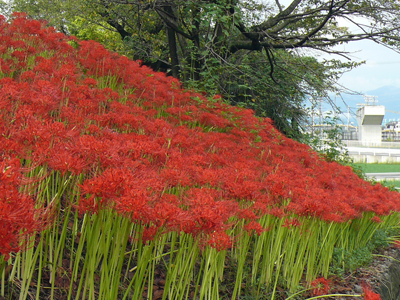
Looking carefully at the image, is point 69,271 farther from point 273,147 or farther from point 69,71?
point 273,147

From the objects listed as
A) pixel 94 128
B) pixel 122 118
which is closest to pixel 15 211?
pixel 94 128

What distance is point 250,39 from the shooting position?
9094 mm

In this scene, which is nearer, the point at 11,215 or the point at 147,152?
the point at 11,215

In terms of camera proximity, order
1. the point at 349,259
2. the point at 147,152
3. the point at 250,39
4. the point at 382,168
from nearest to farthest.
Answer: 1. the point at 147,152
2. the point at 349,259
3. the point at 250,39
4. the point at 382,168

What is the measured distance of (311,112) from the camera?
9305 mm

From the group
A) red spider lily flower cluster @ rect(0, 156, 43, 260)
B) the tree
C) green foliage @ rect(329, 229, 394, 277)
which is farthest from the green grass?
red spider lily flower cluster @ rect(0, 156, 43, 260)

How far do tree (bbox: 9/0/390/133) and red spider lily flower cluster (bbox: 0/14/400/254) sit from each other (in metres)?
1.99

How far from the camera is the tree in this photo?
765cm

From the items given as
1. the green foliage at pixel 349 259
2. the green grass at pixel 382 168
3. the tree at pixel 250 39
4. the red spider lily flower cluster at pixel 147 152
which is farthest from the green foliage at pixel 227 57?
the green grass at pixel 382 168

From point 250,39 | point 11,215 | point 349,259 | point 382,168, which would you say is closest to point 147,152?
point 11,215

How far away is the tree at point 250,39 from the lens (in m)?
7.65

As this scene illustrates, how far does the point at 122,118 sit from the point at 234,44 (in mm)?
6877

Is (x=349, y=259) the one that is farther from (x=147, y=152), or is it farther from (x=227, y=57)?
(x=227, y=57)

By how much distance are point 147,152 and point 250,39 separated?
Result: 7.47 metres
